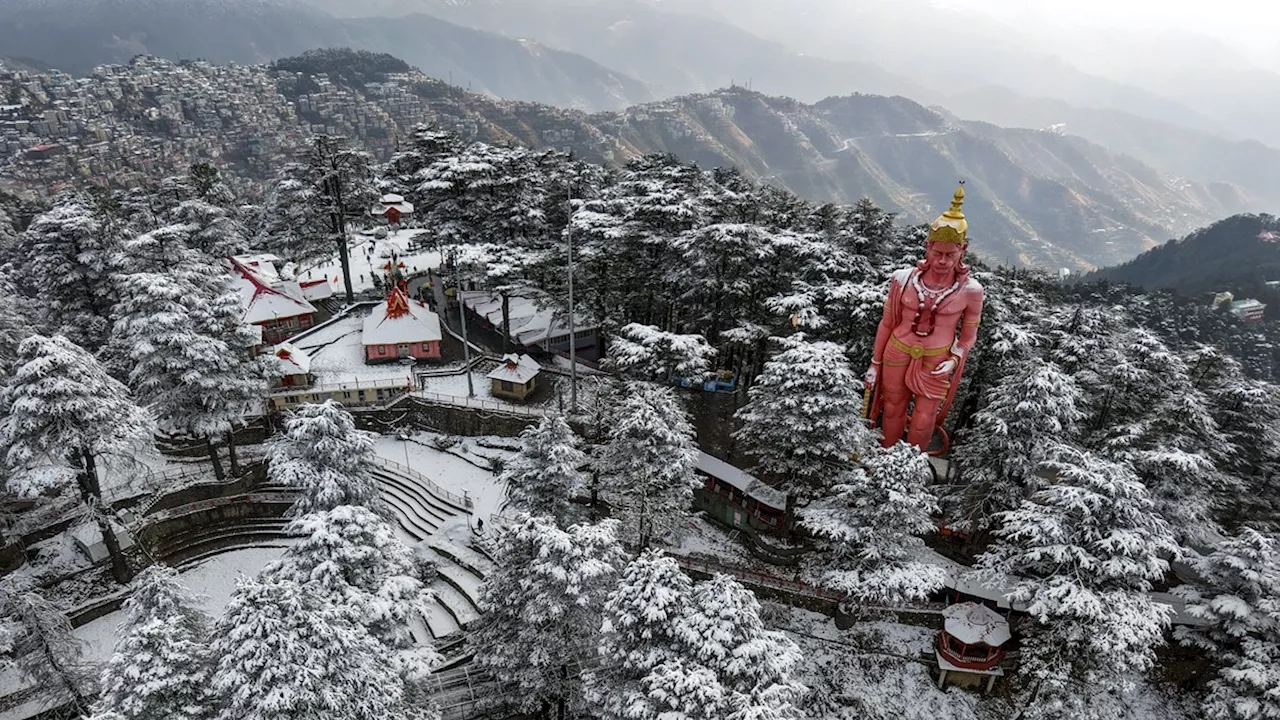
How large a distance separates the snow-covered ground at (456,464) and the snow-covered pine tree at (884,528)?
586 inches

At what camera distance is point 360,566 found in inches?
625

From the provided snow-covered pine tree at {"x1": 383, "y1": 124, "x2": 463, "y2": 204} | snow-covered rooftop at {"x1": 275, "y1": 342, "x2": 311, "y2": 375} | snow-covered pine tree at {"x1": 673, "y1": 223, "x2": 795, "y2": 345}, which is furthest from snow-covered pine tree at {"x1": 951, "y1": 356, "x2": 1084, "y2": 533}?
snow-covered pine tree at {"x1": 383, "y1": 124, "x2": 463, "y2": 204}

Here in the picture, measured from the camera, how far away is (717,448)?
29672 mm

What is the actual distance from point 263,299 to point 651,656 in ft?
121

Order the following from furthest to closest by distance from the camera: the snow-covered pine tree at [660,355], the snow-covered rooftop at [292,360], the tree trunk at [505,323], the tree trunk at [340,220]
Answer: the tree trunk at [340,220] → the tree trunk at [505,323] → the snow-covered rooftop at [292,360] → the snow-covered pine tree at [660,355]

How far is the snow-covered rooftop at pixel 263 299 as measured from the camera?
38438 mm

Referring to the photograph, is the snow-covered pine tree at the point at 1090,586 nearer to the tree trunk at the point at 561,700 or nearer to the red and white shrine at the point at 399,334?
the tree trunk at the point at 561,700

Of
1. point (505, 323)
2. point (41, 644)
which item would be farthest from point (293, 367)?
point (41, 644)

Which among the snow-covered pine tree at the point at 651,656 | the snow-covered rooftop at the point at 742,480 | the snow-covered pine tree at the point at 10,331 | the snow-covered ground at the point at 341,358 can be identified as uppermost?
the snow-covered pine tree at the point at 10,331

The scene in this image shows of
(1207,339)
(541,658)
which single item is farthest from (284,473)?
(1207,339)

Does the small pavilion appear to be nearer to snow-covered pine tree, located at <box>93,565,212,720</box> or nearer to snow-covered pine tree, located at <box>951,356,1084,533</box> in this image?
snow-covered pine tree, located at <box>93,565,212,720</box>

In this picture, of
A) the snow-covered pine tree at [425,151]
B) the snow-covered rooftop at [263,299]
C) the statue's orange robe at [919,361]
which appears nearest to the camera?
A: the statue's orange robe at [919,361]

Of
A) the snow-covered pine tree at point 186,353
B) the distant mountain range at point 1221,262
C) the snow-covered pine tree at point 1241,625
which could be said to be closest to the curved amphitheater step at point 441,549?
the snow-covered pine tree at point 186,353

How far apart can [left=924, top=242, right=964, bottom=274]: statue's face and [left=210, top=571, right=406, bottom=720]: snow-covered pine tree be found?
2133 cm
